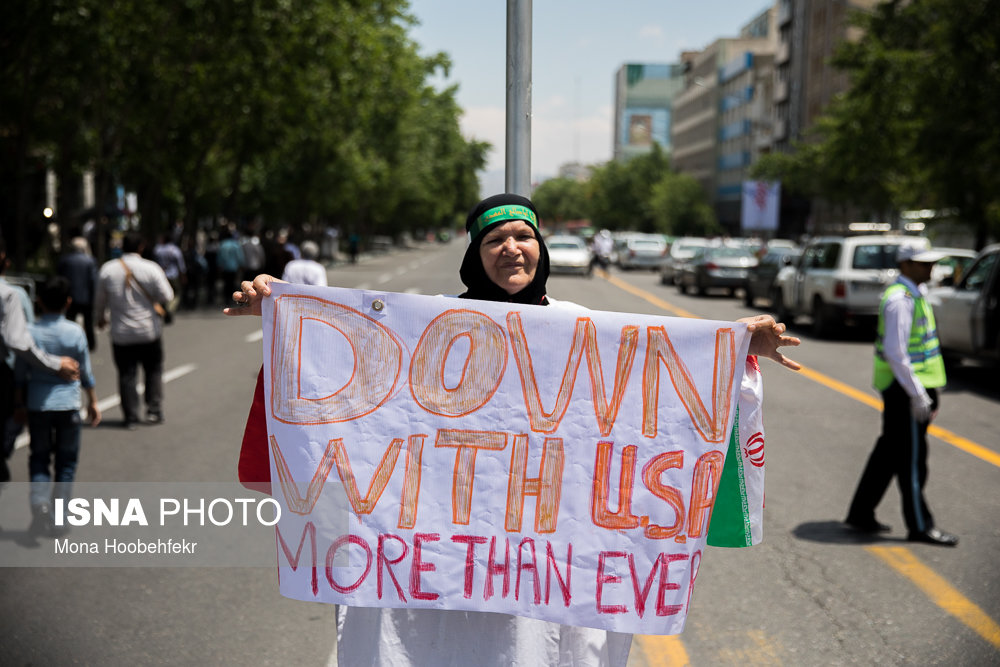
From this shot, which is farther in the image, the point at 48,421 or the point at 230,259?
the point at 230,259

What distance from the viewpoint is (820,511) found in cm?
744

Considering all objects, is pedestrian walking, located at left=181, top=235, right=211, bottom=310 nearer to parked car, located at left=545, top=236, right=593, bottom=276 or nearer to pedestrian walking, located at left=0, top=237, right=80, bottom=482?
parked car, located at left=545, top=236, right=593, bottom=276

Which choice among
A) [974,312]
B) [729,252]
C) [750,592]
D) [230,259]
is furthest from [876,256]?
[750,592]

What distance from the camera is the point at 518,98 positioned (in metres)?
4.75

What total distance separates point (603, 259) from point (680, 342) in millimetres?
43407

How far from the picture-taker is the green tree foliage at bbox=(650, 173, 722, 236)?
99.0 meters

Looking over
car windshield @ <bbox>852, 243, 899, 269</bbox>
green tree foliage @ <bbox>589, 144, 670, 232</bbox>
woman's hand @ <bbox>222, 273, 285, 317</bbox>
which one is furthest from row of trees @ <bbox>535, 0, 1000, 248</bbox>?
green tree foliage @ <bbox>589, 144, 670, 232</bbox>

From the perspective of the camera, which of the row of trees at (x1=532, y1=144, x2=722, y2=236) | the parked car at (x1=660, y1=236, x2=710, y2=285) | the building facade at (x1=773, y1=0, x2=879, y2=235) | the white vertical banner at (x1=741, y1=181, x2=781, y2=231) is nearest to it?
the parked car at (x1=660, y1=236, x2=710, y2=285)

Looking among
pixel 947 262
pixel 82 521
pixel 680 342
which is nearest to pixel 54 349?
pixel 82 521

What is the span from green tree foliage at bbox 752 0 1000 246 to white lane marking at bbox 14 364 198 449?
16.2 meters

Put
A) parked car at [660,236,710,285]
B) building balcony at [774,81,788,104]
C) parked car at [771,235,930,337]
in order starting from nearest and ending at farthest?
1. parked car at [771,235,930,337]
2. parked car at [660,236,710,285]
3. building balcony at [774,81,788,104]

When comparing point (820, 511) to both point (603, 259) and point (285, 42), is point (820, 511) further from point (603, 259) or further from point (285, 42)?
point (603, 259)

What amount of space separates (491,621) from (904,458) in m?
4.35

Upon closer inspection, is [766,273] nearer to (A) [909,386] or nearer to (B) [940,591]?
(A) [909,386]
